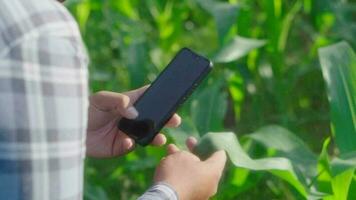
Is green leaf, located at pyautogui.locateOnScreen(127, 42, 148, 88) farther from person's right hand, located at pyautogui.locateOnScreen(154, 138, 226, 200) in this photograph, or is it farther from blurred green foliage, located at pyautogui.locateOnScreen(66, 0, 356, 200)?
person's right hand, located at pyautogui.locateOnScreen(154, 138, 226, 200)

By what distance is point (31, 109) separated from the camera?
2.61 ft

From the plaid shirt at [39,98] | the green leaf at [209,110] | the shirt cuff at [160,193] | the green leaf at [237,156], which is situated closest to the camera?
the plaid shirt at [39,98]

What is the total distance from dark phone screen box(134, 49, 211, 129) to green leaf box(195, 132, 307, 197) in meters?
0.16

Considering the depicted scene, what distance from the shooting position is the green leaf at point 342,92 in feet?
5.19

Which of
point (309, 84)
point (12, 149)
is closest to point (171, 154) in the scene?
point (12, 149)

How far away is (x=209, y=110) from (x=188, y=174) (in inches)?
31.0

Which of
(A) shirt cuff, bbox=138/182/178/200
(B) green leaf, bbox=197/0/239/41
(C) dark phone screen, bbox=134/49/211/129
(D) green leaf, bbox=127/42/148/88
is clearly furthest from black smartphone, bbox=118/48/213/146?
(D) green leaf, bbox=127/42/148/88

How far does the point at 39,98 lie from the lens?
798mm

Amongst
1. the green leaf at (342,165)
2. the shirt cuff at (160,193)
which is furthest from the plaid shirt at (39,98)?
the green leaf at (342,165)

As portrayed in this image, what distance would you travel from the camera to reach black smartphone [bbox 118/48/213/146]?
1.14m

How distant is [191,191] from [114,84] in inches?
45.6

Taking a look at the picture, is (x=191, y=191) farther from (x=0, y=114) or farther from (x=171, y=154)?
(x=0, y=114)

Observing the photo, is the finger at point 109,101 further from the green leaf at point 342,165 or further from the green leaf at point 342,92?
the green leaf at point 342,92

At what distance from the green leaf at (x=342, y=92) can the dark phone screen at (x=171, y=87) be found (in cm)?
48
